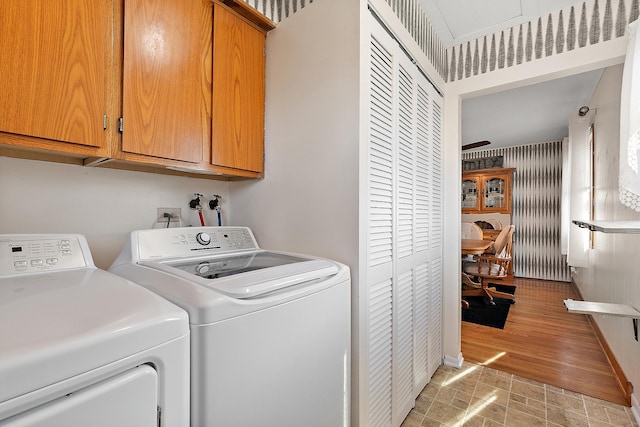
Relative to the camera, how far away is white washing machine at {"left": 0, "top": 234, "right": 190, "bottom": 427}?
1.47 ft

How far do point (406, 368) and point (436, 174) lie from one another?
132cm

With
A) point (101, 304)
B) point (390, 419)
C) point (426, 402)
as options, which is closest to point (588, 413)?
point (426, 402)

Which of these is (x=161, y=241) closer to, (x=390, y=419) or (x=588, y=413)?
(x=390, y=419)

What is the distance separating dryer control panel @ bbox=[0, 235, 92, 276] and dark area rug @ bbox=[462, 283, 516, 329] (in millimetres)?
3501

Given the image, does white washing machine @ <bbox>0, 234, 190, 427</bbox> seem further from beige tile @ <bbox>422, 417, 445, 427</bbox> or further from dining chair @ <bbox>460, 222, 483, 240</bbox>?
dining chair @ <bbox>460, 222, 483, 240</bbox>

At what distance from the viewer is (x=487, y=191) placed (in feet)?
18.4

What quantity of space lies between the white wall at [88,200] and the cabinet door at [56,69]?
0.32 meters

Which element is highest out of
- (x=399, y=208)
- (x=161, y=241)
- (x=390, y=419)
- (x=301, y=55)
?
(x=301, y=55)

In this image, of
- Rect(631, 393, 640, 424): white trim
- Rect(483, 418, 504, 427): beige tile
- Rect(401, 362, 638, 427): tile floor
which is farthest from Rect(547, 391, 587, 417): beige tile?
Rect(483, 418, 504, 427): beige tile

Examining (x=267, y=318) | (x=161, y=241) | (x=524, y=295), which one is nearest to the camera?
(x=267, y=318)

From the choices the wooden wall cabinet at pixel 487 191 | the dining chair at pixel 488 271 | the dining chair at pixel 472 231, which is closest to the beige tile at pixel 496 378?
the dining chair at pixel 488 271

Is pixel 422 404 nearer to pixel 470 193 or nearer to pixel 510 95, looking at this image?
pixel 510 95

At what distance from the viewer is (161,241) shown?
4.07ft

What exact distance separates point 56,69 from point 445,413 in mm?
2469
